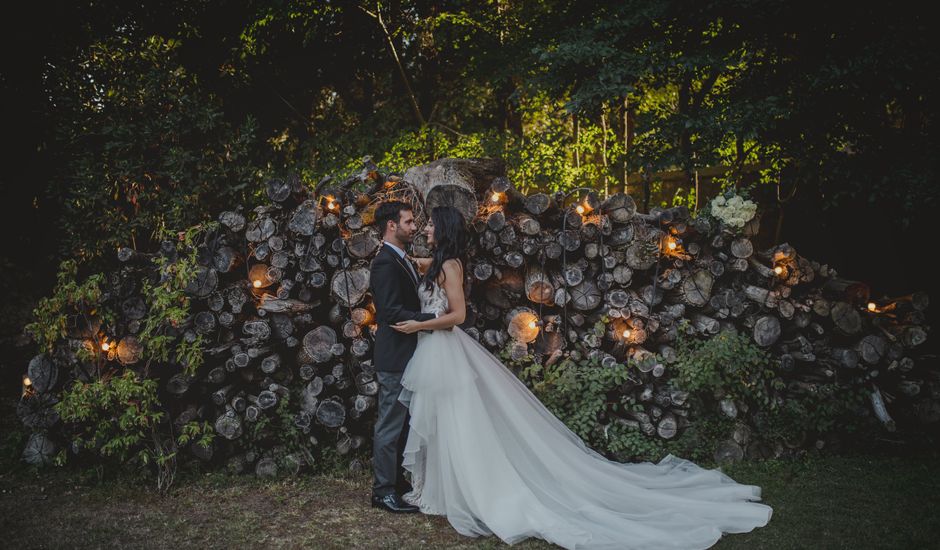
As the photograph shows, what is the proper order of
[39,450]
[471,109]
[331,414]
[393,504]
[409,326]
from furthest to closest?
1. [471,109]
2. [39,450]
3. [331,414]
4. [393,504]
5. [409,326]

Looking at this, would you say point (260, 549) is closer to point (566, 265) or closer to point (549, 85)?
point (566, 265)

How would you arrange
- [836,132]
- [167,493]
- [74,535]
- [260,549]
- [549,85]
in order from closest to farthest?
[260,549]
[74,535]
[167,493]
[836,132]
[549,85]

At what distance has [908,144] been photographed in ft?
16.0

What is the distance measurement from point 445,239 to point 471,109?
5.57 metres

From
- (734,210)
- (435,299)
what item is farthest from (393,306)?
(734,210)

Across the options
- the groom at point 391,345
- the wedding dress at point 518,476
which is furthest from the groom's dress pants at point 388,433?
the wedding dress at point 518,476

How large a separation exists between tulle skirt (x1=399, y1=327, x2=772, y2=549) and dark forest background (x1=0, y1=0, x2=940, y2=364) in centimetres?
289

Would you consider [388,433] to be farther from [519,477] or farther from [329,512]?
[519,477]

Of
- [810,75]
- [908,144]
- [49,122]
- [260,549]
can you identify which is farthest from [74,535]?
[908,144]

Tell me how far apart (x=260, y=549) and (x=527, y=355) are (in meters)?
2.44

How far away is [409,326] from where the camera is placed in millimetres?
3709

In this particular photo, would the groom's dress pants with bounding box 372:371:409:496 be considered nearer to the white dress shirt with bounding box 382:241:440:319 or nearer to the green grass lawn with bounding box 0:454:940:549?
the green grass lawn with bounding box 0:454:940:549

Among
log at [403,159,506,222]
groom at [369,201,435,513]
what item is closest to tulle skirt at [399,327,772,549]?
groom at [369,201,435,513]

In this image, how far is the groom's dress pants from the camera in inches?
152
